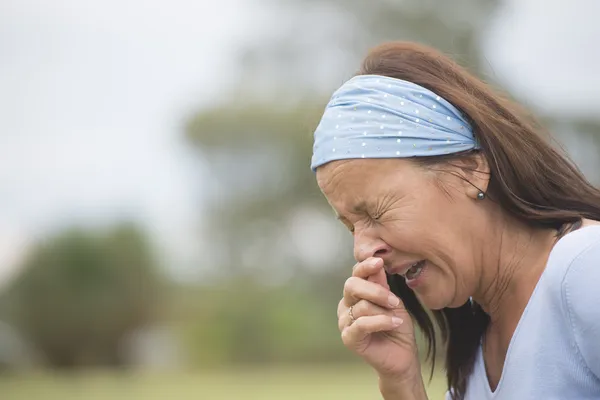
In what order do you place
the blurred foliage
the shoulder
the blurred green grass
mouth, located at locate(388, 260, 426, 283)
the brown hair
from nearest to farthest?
the shoulder < the brown hair < mouth, located at locate(388, 260, 426, 283) < the blurred green grass < the blurred foliage

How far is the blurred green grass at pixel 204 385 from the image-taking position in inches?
505

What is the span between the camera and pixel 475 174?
2631 millimetres

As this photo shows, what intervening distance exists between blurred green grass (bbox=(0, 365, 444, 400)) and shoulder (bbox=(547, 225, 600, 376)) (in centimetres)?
896

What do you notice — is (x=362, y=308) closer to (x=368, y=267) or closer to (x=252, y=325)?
(x=368, y=267)

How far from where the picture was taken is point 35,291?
19.6m

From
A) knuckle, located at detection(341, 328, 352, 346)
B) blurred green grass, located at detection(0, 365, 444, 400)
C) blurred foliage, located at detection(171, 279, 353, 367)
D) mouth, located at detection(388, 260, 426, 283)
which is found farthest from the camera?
blurred foliage, located at detection(171, 279, 353, 367)

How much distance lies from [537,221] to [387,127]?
0.55 metres

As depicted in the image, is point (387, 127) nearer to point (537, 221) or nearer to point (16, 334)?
point (537, 221)

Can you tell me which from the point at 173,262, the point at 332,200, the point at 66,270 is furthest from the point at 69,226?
the point at 332,200

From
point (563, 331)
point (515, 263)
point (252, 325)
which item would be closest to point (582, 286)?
point (563, 331)

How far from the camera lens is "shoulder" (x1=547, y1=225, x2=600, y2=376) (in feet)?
7.27

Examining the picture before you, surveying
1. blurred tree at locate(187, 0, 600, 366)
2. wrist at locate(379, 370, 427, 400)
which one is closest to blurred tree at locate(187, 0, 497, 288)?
blurred tree at locate(187, 0, 600, 366)

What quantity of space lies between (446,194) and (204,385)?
12437mm

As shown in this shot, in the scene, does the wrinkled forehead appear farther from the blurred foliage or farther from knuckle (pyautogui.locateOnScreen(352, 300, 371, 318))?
the blurred foliage
